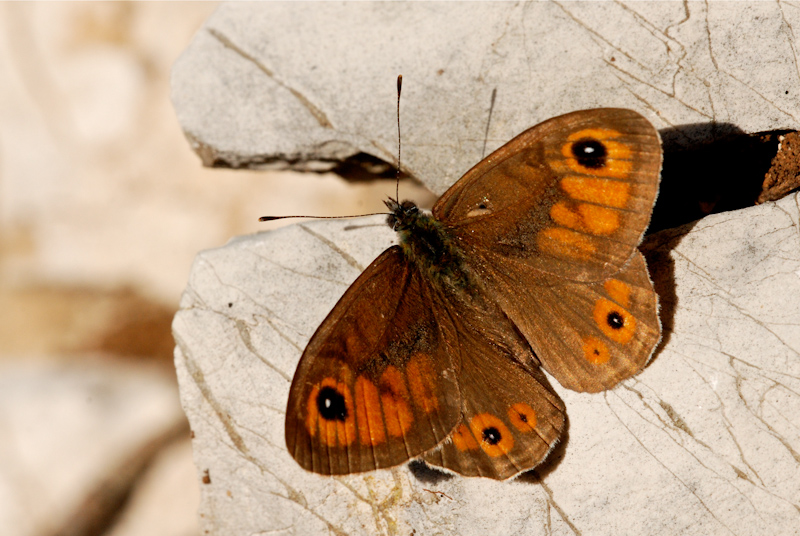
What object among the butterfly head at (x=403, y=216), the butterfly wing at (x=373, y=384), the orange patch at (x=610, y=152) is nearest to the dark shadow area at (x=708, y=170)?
the orange patch at (x=610, y=152)

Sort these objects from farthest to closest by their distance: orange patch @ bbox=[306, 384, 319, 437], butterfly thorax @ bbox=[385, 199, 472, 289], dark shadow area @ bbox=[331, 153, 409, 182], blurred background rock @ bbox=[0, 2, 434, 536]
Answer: blurred background rock @ bbox=[0, 2, 434, 536] → dark shadow area @ bbox=[331, 153, 409, 182] → butterfly thorax @ bbox=[385, 199, 472, 289] → orange patch @ bbox=[306, 384, 319, 437]

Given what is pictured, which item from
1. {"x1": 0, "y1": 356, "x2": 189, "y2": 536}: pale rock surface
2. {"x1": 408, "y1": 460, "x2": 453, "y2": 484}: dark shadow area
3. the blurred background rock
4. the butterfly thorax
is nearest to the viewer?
the butterfly thorax

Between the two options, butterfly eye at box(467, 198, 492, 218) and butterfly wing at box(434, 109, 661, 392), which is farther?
butterfly eye at box(467, 198, 492, 218)

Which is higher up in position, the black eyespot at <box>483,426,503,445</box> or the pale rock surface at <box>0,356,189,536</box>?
the pale rock surface at <box>0,356,189,536</box>

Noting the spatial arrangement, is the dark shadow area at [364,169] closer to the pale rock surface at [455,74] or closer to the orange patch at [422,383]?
the pale rock surface at [455,74]

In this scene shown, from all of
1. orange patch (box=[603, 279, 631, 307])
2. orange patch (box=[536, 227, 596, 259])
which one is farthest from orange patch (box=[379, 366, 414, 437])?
orange patch (box=[603, 279, 631, 307])

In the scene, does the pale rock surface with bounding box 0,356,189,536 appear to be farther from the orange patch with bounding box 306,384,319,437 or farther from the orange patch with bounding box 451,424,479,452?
the orange patch with bounding box 451,424,479,452

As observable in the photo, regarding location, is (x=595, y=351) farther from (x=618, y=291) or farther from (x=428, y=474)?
(x=428, y=474)

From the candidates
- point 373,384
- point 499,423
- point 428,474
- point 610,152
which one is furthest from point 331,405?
point 610,152
